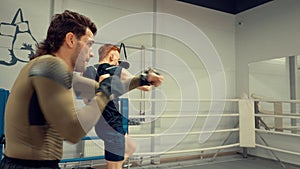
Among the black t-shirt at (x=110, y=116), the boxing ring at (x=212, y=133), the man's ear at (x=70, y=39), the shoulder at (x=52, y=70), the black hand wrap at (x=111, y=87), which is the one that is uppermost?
the man's ear at (x=70, y=39)

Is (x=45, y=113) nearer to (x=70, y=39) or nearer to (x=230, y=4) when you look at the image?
(x=70, y=39)

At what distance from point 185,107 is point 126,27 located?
1693 mm

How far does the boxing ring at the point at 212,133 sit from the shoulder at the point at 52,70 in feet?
8.67

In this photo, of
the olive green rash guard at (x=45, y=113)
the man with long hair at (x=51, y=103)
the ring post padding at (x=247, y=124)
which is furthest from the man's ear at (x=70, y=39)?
the ring post padding at (x=247, y=124)

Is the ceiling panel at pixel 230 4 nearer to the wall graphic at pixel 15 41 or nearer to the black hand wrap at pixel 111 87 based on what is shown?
the wall graphic at pixel 15 41

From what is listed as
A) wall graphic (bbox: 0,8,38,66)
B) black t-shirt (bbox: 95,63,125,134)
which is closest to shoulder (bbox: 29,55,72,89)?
black t-shirt (bbox: 95,63,125,134)

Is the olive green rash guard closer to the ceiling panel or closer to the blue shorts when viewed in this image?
the blue shorts

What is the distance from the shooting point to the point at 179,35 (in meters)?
4.22

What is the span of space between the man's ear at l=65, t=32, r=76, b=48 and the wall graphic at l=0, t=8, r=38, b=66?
2.49 metres

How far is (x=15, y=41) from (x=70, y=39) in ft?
8.30

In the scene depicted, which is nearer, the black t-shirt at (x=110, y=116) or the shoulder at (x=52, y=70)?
the shoulder at (x=52, y=70)

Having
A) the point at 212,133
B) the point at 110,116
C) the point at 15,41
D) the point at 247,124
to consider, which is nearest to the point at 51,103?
the point at 110,116

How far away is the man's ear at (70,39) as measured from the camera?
862 mm

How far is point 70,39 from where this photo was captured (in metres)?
0.87
